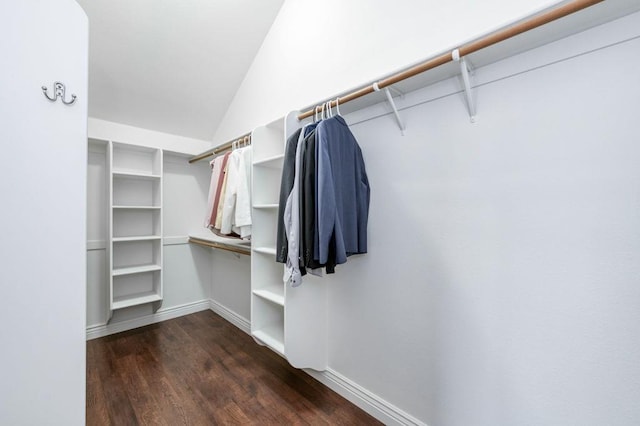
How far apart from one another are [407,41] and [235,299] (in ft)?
8.90

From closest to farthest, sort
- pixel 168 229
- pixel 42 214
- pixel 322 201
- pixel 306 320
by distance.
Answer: pixel 42 214
pixel 322 201
pixel 306 320
pixel 168 229

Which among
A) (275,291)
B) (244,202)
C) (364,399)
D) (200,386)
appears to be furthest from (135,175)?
(364,399)

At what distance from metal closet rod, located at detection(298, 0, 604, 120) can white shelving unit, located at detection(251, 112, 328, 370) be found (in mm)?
687

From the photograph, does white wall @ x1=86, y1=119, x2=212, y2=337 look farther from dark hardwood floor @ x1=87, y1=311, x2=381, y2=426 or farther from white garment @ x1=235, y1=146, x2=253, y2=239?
white garment @ x1=235, y1=146, x2=253, y2=239

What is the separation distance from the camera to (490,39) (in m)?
0.97

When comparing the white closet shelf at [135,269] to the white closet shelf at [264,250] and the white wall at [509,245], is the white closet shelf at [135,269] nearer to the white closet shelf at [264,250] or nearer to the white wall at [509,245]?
the white closet shelf at [264,250]

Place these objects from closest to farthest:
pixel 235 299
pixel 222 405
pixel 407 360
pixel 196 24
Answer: pixel 407 360, pixel 222 405, pixel 196 24, pixel 235 299

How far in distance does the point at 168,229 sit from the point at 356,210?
249cm

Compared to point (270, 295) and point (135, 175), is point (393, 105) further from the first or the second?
point (135, 175)

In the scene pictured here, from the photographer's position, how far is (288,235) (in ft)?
4.93

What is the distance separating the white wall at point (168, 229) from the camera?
2.59m

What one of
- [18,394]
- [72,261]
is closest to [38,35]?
[72,261]

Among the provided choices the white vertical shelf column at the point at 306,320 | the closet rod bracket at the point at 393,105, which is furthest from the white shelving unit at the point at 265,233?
the closet rod bracket at the point at 393,105

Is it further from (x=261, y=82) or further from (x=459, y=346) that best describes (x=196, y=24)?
(x=459, y=346)
